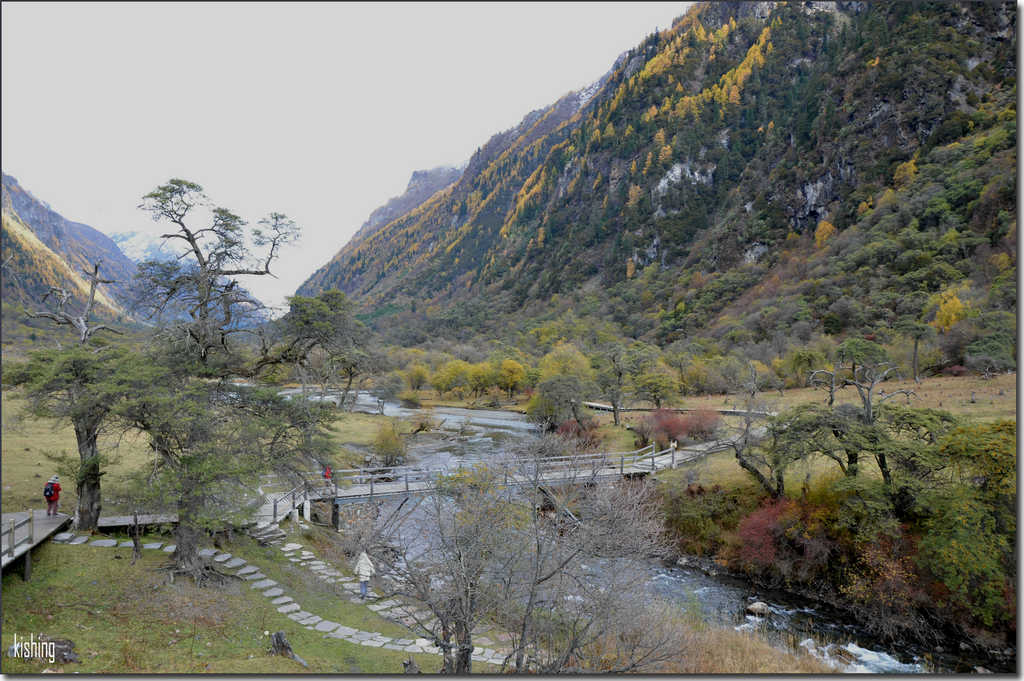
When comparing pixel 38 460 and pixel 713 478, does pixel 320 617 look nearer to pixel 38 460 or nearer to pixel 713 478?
pixel 38 460

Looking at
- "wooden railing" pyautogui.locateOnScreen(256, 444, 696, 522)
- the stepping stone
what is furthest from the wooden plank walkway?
"wooden railing" pyautogui.locateOnScreen(256, 444, 696, 522)

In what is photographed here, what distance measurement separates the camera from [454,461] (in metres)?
29.7

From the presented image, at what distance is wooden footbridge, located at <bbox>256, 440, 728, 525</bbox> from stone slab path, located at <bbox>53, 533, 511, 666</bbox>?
2439 mm

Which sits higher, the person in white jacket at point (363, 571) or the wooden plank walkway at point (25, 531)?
the wooden plank walkway at point (25, 531)

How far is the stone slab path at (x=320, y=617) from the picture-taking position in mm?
9867

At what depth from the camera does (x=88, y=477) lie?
12.5 m

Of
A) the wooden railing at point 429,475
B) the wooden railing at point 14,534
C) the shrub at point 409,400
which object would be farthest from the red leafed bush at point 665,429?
the shrub at point 409,400

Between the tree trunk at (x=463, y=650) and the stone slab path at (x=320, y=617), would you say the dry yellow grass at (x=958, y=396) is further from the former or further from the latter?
the stone slab path at (x=320, y=617)

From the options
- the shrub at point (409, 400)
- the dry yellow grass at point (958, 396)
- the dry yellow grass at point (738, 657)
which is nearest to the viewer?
the dry yellow grass at point (738, 657)

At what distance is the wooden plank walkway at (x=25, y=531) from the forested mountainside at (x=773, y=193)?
7714mm

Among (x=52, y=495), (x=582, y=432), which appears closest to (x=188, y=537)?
(x=52, y=495)

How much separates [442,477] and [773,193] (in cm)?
11137

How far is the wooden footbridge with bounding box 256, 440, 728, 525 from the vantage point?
1648 centimetres

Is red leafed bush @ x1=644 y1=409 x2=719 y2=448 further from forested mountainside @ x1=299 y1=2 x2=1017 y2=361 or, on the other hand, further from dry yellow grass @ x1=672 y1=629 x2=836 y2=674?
dry yellow grass @ x1=672 y1=629 x2=836 y2=674
